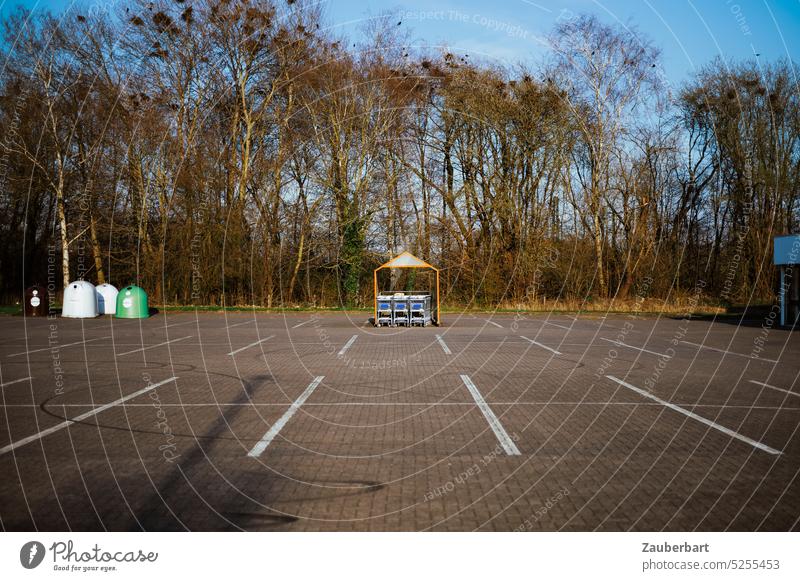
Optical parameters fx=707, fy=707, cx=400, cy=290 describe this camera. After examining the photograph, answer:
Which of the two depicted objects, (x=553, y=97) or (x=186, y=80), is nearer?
(x=186, y=80)

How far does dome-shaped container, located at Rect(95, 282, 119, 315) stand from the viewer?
3606 cm

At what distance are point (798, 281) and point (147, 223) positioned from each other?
3458 cm

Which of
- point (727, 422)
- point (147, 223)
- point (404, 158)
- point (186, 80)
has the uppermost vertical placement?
point (186, 80)

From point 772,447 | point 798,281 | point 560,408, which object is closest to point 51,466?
point 560,408

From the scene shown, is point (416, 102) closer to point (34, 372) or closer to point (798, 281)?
point (798, 281)

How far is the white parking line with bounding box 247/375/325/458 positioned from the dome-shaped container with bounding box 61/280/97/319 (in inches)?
974

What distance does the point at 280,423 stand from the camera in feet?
31.2

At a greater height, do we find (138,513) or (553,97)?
(553,97)

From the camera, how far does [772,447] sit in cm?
818

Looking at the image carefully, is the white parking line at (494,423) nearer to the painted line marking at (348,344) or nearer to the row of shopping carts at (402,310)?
the painted line marking at (348,344)

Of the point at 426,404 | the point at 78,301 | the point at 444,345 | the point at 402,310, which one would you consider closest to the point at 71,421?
the point at 426,404

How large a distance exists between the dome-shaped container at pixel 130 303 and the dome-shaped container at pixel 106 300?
1.38 meters
